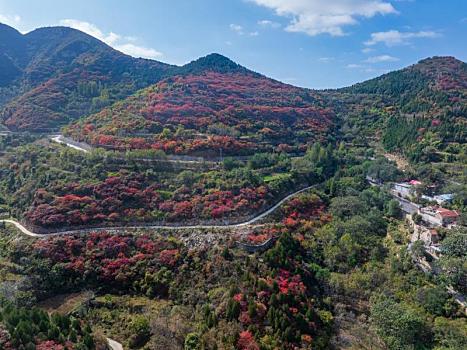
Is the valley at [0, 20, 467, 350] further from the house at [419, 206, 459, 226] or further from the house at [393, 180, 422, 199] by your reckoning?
the house at [393, 180, 422, 199]

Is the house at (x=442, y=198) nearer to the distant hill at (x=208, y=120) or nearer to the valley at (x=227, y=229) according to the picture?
the valley at (x=227, y=229)

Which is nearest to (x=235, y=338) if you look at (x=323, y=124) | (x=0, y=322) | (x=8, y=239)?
(x=0, y=322)

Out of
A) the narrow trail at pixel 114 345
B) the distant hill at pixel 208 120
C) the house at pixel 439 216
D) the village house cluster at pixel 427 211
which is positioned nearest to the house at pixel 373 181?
the village house cluster at pixel 427 211

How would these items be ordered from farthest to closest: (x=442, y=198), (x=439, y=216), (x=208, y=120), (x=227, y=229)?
(x=208, y=120), (x=442, y=198), (x=227, y=229), (x=439, y=216)

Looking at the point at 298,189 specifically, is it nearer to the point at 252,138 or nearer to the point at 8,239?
the point at 252,138

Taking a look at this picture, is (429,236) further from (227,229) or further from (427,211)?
(227,229)

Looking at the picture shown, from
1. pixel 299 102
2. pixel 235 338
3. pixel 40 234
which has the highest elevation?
pixel 299 102

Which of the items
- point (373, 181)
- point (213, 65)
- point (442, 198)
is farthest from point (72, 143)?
point (213, 65)
